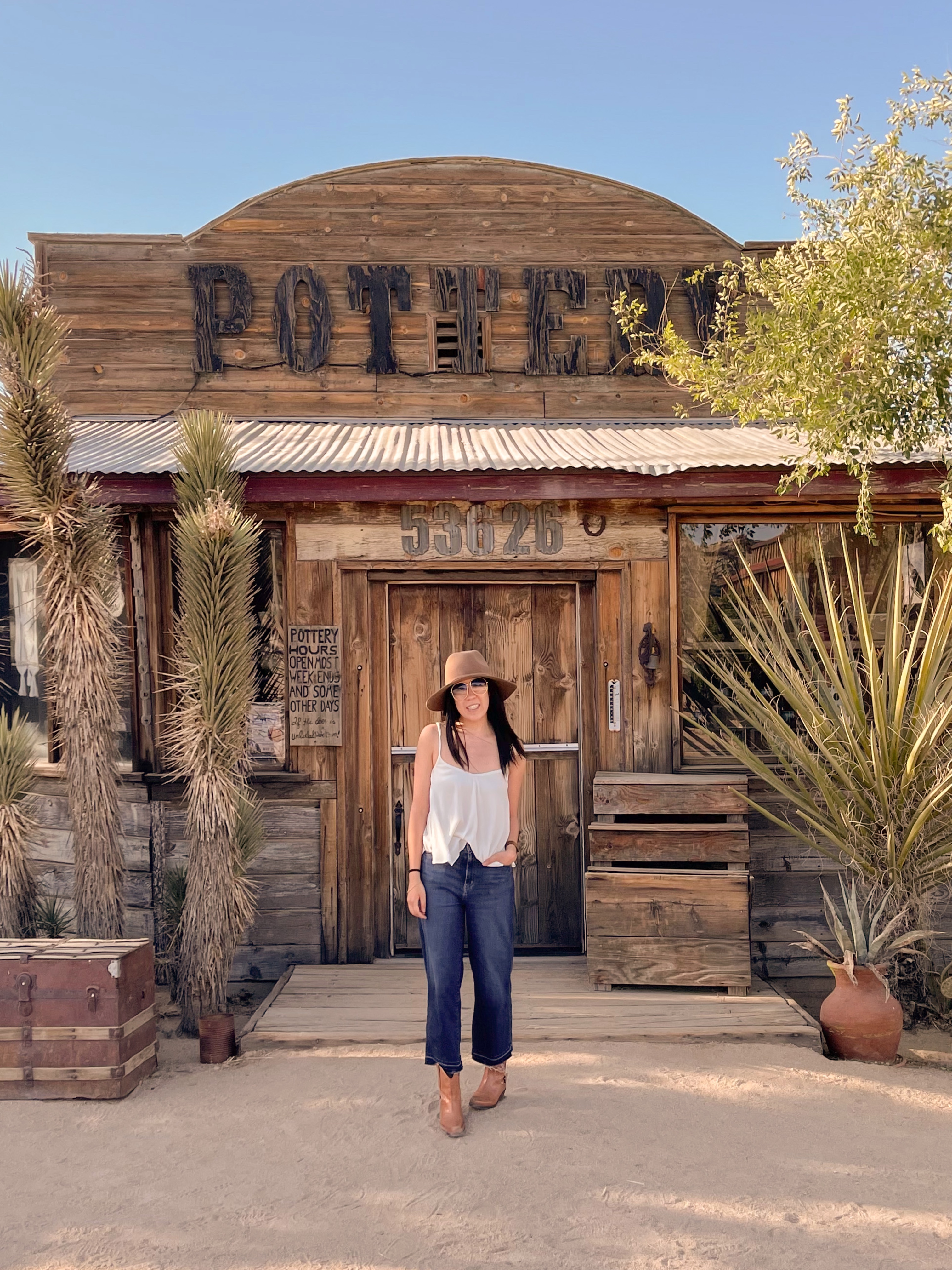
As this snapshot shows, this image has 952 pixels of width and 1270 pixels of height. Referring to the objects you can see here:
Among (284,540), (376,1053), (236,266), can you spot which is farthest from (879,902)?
(236,266)

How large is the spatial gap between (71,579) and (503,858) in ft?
8.51

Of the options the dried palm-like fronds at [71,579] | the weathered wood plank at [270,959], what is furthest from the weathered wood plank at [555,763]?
the dried palm-like fronds at [71,579]

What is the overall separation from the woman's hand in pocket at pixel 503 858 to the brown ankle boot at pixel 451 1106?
810 millimetres

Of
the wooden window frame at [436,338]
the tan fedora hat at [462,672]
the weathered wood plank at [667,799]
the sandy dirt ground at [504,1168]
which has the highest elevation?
the wooden window frame at [436,338]

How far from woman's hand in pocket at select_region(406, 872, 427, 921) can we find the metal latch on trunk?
1831 mm

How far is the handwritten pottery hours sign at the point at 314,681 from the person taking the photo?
232 inches

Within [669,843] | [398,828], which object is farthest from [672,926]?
[398,828]

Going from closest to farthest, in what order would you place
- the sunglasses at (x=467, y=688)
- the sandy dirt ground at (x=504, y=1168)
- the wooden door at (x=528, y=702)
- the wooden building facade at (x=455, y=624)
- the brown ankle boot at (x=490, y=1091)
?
the sandy dirt ground at (x=504, y=1168), the sunglasses at (x=467, y=688), the brown ankle boot at (x=490, y=1091), the wooden building facade at (x=455, y=624), the wooden door at (x=528, y=702)

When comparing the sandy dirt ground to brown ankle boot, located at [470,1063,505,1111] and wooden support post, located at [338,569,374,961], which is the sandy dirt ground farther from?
wooden support post, located at [338,569,374,961]

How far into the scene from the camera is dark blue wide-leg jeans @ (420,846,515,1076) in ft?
12.1

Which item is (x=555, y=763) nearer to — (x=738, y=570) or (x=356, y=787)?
(x=356, y=787)

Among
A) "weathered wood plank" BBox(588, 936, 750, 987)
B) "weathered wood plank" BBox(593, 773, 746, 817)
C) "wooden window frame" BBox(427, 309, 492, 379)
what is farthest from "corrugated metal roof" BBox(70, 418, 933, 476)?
"weathered wood plank" BBox(588, 936, 750, 987)

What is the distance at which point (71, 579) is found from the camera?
4738 millimetres

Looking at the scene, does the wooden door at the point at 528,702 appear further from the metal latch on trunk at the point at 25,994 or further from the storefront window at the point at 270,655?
the metal latch on trunk at the point at 25,994
